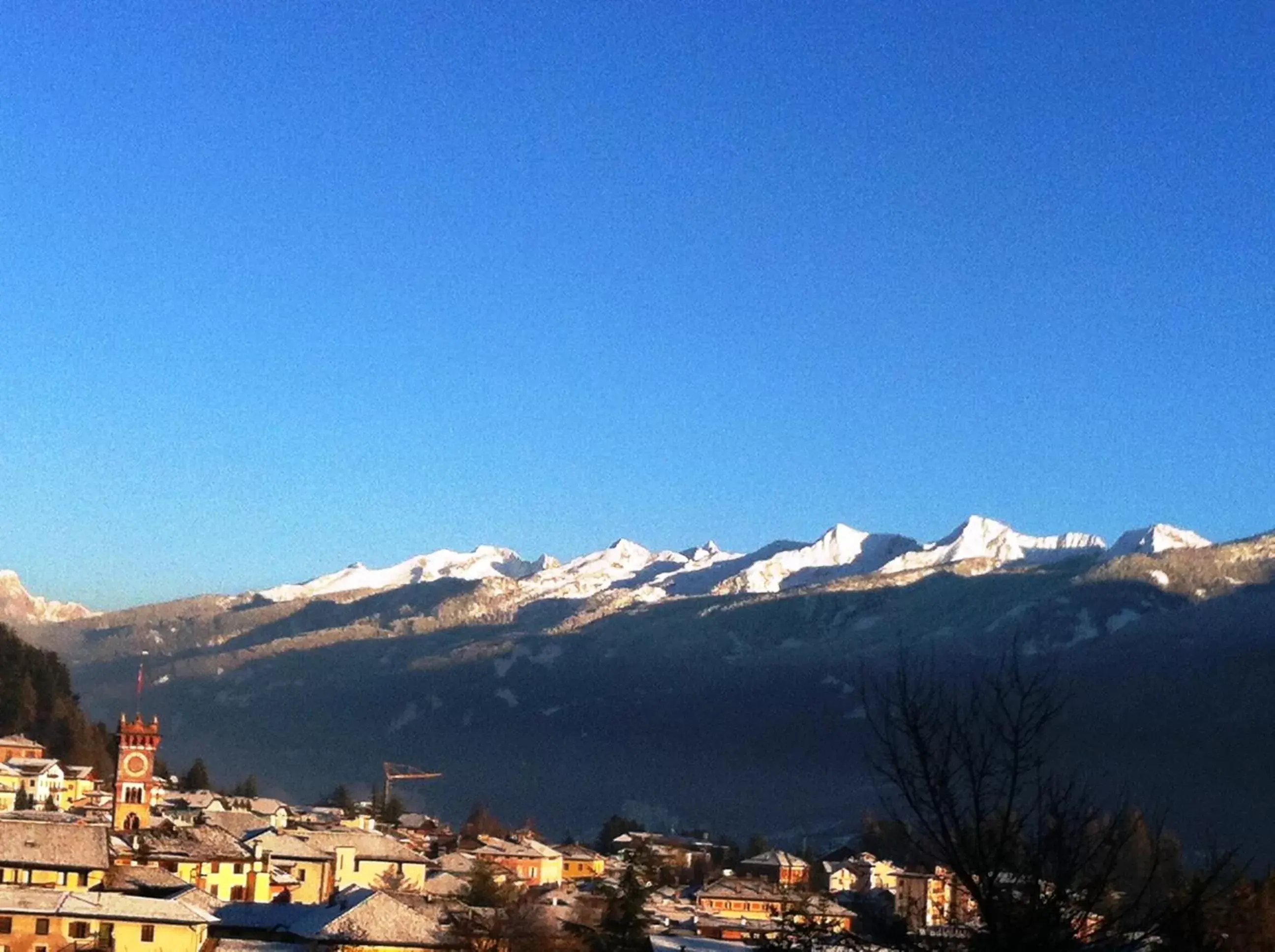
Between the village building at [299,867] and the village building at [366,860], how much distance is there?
367mm

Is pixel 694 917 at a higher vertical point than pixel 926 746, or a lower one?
lower

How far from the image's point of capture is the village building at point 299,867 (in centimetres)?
5281

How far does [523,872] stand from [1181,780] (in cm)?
10855

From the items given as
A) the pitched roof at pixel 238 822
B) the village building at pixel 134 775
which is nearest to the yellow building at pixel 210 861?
the pitched roof at pixel 238 822

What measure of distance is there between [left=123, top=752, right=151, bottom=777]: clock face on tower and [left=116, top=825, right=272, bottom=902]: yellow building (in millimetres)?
12345

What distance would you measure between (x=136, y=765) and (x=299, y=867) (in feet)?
41.1

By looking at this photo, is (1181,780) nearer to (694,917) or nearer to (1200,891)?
(694,917)

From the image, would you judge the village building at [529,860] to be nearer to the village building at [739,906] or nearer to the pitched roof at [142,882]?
the village building at [739,906]

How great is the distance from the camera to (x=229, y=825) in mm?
61188

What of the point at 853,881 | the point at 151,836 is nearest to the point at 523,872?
the point at 853,881

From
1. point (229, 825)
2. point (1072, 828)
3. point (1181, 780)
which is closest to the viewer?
point (1072, 828)

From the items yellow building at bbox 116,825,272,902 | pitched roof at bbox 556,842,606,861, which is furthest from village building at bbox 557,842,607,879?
yellow building at bbox 116,825,272,902

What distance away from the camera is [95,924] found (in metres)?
37.1

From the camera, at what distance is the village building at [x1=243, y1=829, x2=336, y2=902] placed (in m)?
52.8
